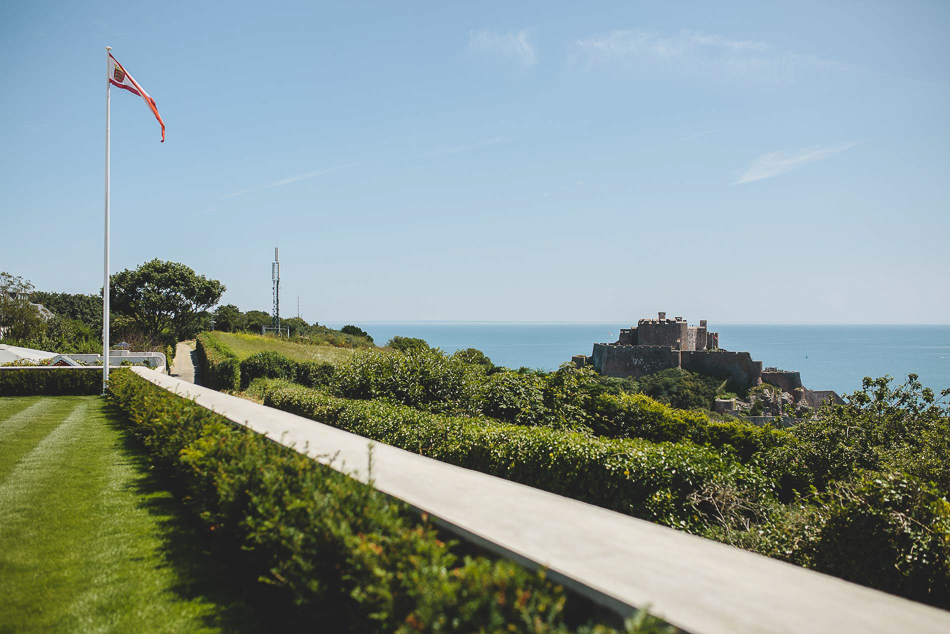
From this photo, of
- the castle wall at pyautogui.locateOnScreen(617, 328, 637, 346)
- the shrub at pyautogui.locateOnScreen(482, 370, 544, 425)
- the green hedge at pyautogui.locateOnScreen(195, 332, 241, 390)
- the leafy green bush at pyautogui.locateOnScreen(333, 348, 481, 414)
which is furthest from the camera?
the castle wall at pyautogui.locateOnScreen(617, 328, 637, 346)

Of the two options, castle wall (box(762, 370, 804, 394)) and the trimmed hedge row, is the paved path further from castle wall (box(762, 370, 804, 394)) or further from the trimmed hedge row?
castle wall (box(762, 370, 804, 394))

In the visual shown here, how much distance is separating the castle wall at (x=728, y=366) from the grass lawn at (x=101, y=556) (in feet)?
124

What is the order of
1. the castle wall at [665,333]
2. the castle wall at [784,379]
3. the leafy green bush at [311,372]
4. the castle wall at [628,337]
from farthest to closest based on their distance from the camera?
the castle wall at [628,337] < the castle wall at [665,333] < the castle wall at [784,379] < the leafy green bush at [311,372]

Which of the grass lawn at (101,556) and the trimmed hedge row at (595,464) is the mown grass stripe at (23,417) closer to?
the grass lawn at (101,556)

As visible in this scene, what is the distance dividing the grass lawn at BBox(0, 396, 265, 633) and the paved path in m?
22.8

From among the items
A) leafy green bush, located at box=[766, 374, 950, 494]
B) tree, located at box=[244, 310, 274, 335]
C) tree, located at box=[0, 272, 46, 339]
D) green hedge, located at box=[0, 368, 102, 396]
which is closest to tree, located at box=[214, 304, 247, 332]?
tree, located at box=[244, 310, 274, 335]

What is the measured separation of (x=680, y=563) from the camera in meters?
2.57

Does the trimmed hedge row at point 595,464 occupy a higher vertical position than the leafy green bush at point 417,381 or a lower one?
lower

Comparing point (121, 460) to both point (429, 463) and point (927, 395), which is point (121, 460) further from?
point (927, 395)

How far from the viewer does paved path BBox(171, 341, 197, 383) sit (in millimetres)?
29922

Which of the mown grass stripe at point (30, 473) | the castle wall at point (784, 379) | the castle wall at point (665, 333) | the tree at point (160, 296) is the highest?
the tree at point (160, 296)

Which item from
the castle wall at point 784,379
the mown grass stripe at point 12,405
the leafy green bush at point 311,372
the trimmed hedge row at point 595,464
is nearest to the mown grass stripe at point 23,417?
the mown grass stripe at point 12,405

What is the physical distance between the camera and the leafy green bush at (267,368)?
2083 cm

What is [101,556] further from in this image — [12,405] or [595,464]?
[12,405]
